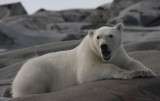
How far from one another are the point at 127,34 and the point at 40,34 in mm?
3311

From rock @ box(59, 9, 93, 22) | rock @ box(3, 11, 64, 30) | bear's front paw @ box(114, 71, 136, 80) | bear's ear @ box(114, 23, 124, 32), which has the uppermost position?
bear's ear @ box(114, 23, 124, 32)

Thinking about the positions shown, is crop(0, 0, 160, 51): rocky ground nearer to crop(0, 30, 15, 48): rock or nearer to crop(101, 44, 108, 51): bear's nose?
crop(0, 30, 15, 48): rock

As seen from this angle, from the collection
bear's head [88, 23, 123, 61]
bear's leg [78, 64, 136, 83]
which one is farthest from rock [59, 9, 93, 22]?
bear's leg [78, 64, 136, 83]

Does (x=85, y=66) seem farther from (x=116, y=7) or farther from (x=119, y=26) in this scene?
(x=116, y=7)

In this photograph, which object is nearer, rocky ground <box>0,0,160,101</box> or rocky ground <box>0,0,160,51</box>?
rocky ground <box>0,0,160,101</box>

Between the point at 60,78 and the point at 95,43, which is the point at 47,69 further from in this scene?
the point at 95,43

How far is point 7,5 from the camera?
33.7 metres

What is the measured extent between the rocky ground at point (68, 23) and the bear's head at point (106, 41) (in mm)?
7581

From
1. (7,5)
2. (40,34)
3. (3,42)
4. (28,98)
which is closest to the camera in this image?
(28,98)

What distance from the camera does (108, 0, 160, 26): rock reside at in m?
24.6

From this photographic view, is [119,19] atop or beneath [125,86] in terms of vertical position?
beneath

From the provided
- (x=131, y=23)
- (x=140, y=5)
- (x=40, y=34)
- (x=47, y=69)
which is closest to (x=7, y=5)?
(x=140, y=5)

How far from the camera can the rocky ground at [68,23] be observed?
627 inches

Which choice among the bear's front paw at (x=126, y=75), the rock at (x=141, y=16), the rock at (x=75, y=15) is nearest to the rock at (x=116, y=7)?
the rock at (x=75, y=15)
